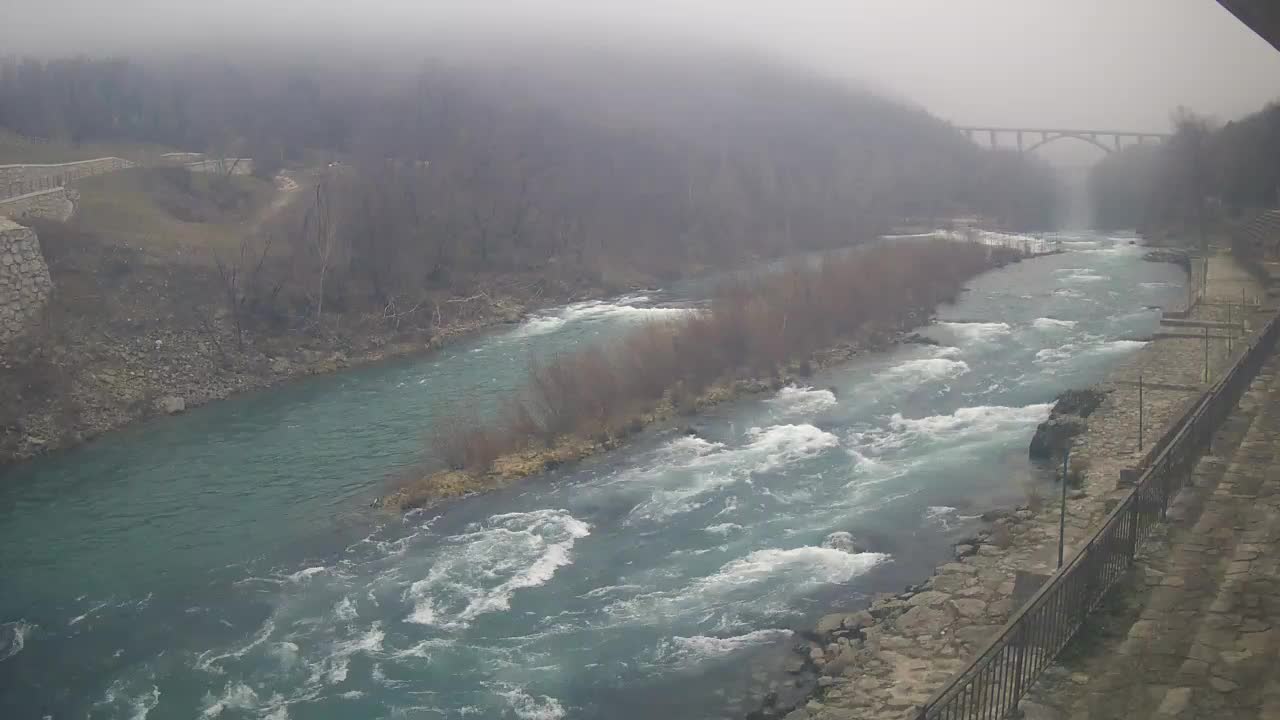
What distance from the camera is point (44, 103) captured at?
1528 inches

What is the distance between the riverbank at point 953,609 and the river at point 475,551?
46 cm

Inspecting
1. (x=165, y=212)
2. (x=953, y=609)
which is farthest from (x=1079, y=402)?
A: (x=165, y=212)

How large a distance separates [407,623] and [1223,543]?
25.1 ft

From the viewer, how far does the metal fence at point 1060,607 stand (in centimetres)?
534

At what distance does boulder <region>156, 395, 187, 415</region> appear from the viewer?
2077 cm

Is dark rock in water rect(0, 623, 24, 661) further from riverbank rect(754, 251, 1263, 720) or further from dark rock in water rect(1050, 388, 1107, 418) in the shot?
dark rock in water rect(1050, 388, 1107, 418)

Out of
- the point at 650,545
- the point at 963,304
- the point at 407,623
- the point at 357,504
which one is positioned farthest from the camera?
the point at 963,304

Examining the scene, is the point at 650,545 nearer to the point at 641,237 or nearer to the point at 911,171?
the point at 641,237

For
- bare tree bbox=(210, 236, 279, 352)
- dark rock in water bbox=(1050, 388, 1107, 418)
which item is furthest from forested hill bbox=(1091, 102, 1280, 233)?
bare tree bbox=(210, 236, 279, 352)

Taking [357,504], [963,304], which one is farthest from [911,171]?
[357,504]

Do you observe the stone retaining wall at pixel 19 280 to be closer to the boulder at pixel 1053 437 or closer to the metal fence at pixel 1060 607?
the boulder at pixel 1053 437

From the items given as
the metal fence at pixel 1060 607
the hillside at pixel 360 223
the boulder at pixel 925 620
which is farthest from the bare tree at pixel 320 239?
the metal fence at pixel 1060 607

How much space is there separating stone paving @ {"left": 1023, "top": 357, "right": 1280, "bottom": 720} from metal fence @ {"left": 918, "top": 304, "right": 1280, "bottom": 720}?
0.12 metres

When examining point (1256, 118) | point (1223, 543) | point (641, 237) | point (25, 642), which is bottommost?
point (25, 642)
